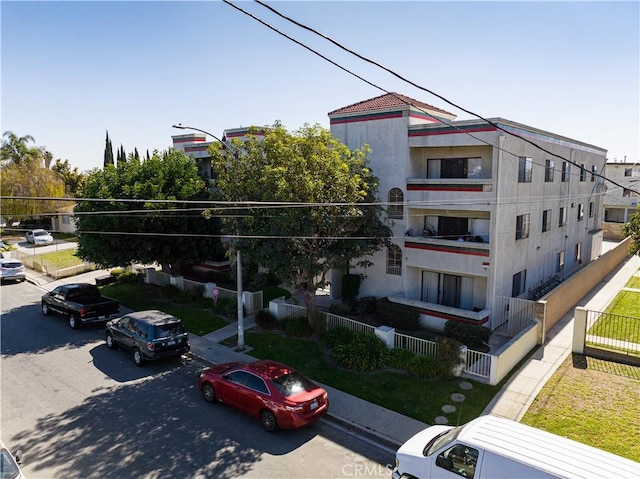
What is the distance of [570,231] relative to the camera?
2720cm

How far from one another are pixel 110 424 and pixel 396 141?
15.0 meters

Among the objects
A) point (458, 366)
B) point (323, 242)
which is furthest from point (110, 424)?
point (458, 366)

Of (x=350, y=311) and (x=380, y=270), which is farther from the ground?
(x=380, y=270)

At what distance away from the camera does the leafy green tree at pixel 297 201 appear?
49.4 ft

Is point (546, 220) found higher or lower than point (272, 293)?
higher

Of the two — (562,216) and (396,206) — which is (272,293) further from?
(562,216)

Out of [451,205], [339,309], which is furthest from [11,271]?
[451,205]

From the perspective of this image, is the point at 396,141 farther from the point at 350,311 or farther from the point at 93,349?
the point at 93,349

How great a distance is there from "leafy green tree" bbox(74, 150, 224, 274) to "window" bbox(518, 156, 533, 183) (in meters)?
13.8

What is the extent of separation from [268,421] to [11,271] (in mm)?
26304

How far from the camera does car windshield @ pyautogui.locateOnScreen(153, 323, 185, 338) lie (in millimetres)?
15016

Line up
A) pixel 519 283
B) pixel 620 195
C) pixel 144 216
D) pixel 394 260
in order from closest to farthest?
pixel 394 260, pixel 519 283, pixel 144 216, pixel 620 195

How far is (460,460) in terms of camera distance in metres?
7.53

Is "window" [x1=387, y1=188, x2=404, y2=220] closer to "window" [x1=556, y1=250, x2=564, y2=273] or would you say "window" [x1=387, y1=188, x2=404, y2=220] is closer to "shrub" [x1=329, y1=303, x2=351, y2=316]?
"shrub" [x1=329, y1=303, x2=351, y2=316]
